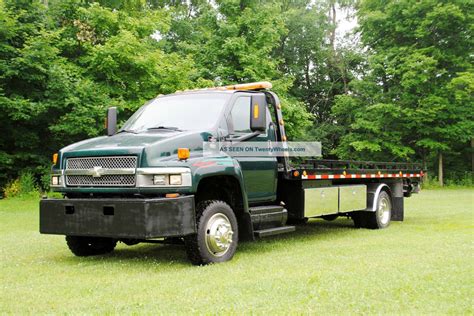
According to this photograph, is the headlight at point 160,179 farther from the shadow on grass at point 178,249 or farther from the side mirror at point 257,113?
the side mirror at point 257,113

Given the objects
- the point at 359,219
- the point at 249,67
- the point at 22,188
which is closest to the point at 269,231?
the point at 359,219

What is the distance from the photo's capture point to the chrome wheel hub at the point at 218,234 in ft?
25.0

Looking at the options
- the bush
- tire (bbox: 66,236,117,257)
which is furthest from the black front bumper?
the bush

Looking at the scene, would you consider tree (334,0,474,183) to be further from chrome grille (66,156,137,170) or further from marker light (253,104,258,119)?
chrome grille (66,156,137,170)

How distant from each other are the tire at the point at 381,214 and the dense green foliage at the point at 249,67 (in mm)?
13291

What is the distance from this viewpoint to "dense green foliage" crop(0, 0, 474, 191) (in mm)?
23172

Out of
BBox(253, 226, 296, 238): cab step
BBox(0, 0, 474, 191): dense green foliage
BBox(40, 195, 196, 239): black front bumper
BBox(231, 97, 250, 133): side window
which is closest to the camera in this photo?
BBox(40, 195, 196, 239): black front bumper

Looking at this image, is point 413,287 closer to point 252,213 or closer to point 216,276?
point 216,276

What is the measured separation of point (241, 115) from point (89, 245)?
3.00 metres

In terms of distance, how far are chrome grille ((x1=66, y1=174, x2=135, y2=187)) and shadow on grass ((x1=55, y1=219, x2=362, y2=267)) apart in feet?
3.88

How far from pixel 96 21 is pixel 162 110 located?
17.7 meters

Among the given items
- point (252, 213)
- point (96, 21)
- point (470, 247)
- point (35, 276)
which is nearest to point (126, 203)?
point (35, 276)

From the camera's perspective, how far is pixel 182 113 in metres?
8.53

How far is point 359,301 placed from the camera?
212 inches
